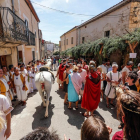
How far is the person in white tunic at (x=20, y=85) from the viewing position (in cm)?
400

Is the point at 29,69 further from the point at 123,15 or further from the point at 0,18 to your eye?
the point at 123,15

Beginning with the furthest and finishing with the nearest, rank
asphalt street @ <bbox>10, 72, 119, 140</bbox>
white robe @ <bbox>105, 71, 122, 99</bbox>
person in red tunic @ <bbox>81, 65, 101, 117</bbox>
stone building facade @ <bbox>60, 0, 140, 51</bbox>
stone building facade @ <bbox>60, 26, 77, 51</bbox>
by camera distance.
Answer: stone building facade @ <bbox>60, 26, 77, 51</bbox> < stone building facade @ <bbox>60, 0, 140, 51</bbox> < white robe @ <bbox>105, 71, 122, 99</bbox> < person in red tunic @ <bbox>81, 65, 101, 117</bbox> < asphalt street @ <bbox>10, 72, 119, 140</bbox>

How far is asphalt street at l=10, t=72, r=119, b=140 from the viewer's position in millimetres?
2729

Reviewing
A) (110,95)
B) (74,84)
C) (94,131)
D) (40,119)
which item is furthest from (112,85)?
(94,131)

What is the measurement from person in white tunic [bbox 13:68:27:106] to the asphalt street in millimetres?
361

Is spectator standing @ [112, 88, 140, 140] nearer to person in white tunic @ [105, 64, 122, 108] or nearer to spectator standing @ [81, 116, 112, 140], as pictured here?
spectator standing @ [81, 116, 112, 140]

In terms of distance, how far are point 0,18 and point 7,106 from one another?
4.25 meters

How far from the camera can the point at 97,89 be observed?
3209 mm

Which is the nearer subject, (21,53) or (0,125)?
(0,125)

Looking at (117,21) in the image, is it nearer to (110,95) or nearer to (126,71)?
(126,71)

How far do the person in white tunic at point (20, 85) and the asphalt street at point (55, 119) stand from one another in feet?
1.18

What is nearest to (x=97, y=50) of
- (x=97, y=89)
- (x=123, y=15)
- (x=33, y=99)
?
(x=123, y=15)

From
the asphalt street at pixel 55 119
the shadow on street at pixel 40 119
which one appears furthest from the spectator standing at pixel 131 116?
the shadow on street at pixel 40 119


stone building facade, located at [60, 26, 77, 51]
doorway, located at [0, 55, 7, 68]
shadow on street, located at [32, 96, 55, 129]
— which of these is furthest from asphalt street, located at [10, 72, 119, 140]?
stone building facade, located at [60, 26, 77, 51]
